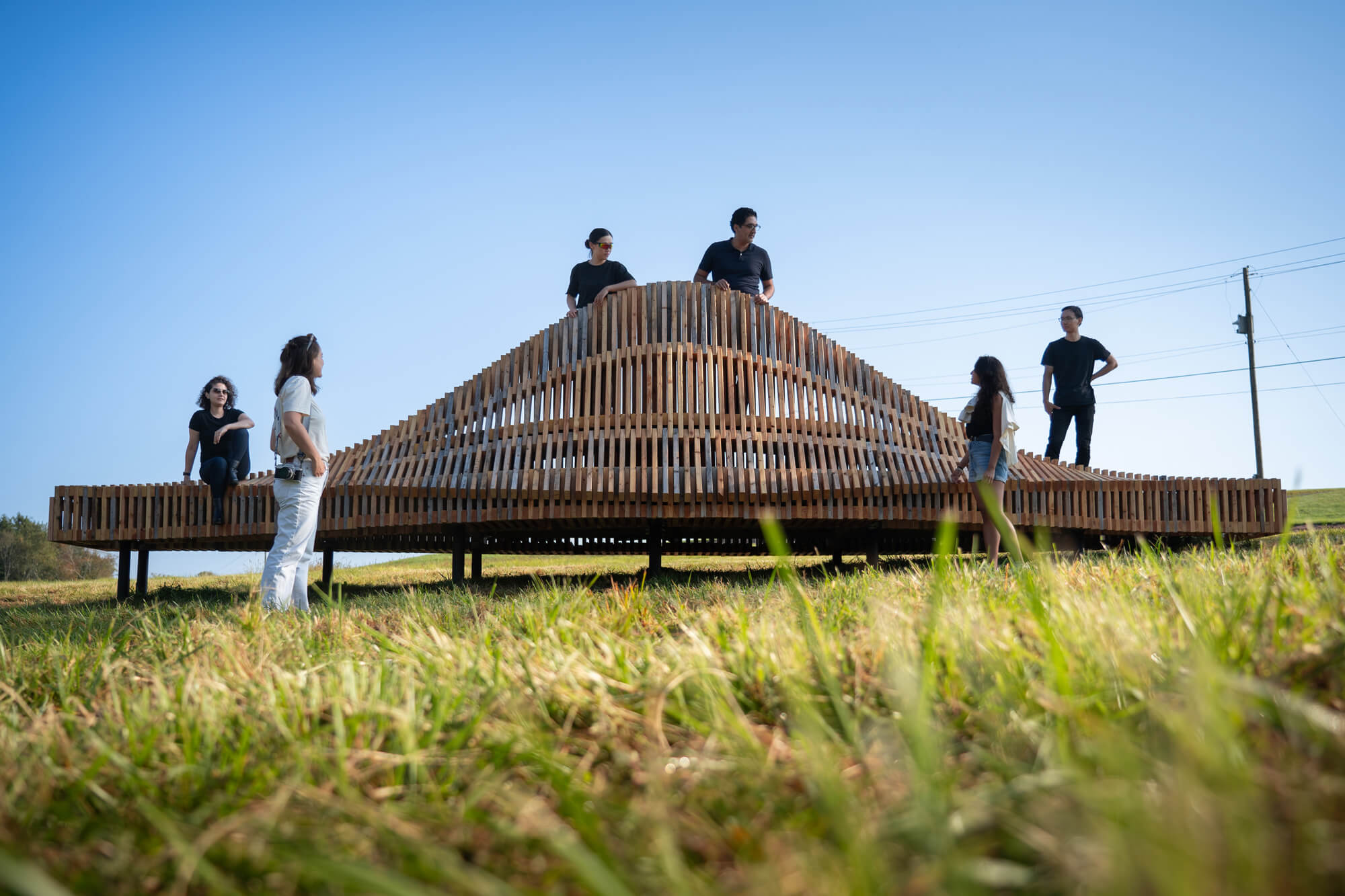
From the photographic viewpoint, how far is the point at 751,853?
1.15m

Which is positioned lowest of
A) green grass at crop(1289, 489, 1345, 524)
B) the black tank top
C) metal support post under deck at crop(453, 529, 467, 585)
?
metal support post under deck at crop(453, 529, 467, 585)

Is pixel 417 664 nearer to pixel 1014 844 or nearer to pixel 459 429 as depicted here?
pixel 1014 844

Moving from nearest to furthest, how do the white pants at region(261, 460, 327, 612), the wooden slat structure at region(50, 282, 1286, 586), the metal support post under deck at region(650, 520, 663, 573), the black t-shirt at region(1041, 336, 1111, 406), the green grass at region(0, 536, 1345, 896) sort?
the green grass at region(0, 536, 1345, 896) → the white pants at region(261, 460, 327, 612) → the wooden slat structure at region(50, 282, 1286, 586) → the black t-shirt at region(1041, 336, 1111, 406) → the metal support post under deck at region(650, 520, 663, 573)

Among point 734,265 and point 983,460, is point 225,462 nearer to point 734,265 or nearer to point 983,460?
point 734,265

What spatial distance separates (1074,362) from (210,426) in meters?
9.81

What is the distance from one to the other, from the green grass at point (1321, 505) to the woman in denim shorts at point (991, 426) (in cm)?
985

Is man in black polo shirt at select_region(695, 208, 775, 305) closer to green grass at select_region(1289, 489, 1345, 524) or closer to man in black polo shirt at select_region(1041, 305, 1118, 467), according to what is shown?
man in black polo shirt at select_region(1041, 305, 1118, 467)

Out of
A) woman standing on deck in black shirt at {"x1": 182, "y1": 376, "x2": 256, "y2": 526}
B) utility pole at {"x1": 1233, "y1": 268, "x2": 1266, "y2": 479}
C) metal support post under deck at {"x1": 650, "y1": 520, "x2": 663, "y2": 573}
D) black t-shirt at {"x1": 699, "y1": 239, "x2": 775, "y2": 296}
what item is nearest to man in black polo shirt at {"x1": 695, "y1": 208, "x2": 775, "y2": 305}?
black t-shirt at {"x1": 699, "y1": 239, "x2": 775, "y2": 296}

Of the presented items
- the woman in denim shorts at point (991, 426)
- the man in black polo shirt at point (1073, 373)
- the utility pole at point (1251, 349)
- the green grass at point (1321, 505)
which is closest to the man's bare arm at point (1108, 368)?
the man in black polo shirt at point (1073, 373)

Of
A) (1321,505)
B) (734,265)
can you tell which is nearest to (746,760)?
(734,265)

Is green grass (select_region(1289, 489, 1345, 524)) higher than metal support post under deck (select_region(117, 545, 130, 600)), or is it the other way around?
green grass (select_region(1289, 489, 1345, 524))

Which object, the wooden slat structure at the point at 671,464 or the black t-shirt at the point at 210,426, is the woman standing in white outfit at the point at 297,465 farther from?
the black t-shirt at the point at 210,426

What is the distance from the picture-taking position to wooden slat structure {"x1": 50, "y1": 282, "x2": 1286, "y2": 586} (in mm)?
9219

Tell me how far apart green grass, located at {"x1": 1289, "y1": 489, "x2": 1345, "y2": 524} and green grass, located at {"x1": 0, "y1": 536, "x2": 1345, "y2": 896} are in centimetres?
1523
